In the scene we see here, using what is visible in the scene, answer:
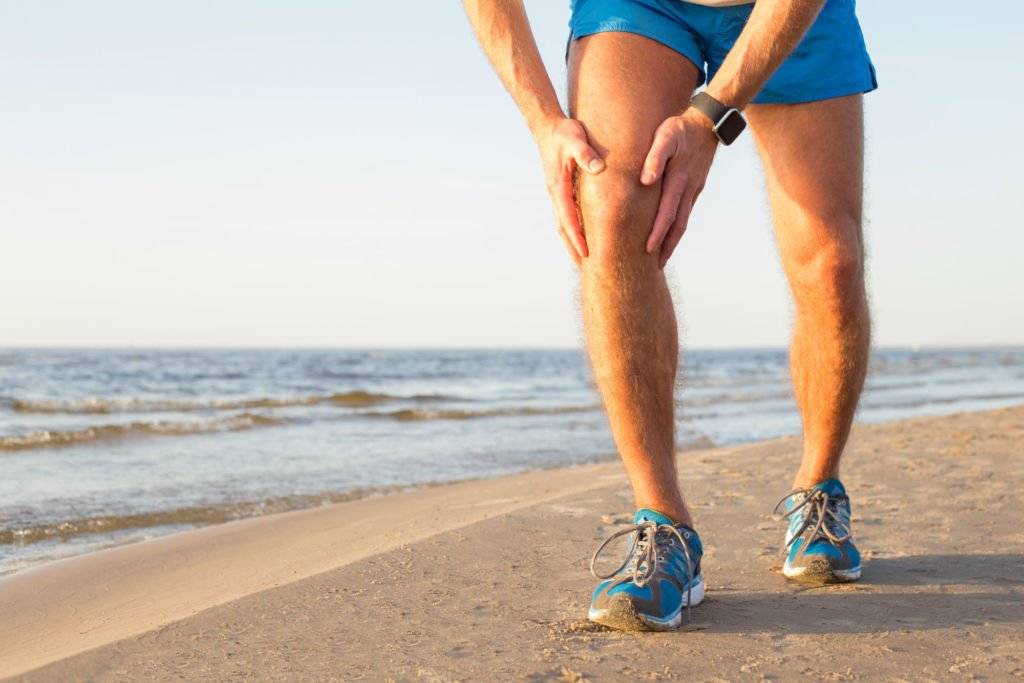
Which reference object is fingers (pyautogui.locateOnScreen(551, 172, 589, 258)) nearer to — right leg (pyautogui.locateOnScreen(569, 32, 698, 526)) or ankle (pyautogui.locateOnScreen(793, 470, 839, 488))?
right leg (pyautogui.locateOnScreen(569, 32, 698, 526))

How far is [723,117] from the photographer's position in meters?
2.00

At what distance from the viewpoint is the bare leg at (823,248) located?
238 cm

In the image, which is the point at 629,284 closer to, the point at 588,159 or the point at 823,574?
the point at 588,159

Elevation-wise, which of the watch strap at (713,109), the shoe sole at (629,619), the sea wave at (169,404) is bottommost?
the sea wave at (169,404)

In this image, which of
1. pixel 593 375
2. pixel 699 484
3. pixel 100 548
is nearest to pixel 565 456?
pixel 699 484

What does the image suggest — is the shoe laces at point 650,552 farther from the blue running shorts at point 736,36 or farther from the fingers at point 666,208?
the blue running shorts at point 736,36

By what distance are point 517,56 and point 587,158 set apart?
1.21 ft

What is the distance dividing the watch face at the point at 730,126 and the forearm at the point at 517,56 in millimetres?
352

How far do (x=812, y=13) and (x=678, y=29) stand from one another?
0.32 m

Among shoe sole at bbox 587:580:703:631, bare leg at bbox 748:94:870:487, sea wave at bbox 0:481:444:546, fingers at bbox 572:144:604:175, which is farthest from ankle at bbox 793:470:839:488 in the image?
sea wave at bbox 0:481:444:546

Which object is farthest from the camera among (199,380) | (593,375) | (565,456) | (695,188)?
(199,380)

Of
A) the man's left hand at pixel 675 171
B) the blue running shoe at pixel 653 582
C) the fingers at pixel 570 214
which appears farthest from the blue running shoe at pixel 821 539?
the fingers at pixel 570 214

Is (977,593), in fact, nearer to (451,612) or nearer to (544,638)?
(544,638)

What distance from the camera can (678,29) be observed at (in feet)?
7.24
